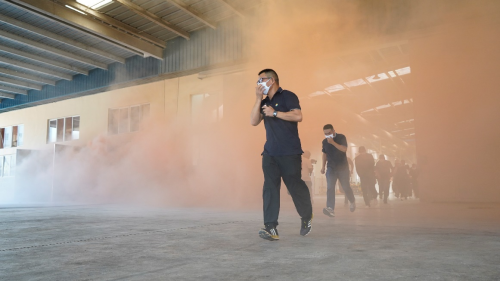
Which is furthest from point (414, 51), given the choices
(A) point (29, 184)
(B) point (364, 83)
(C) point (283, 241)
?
(A) point (29, 184)

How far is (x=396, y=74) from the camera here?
46.7 feet

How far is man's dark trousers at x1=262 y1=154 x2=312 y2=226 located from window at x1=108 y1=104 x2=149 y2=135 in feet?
43.3

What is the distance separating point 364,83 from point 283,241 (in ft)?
43.7

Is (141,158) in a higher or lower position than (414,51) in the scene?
lower

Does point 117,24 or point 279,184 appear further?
point 117,24

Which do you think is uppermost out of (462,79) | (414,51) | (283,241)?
(414,51)

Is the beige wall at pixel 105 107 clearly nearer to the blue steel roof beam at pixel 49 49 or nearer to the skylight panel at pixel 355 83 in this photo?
the blue steel roof beam at pixel 49 49

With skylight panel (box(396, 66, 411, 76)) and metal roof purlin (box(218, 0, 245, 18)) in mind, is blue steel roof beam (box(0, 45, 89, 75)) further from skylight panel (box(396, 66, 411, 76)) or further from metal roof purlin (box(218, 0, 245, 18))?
skylight panel (box(396, 66, 411, 76))

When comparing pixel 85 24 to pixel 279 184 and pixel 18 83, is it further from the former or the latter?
pixel 279 184

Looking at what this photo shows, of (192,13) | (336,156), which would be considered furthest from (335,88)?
(336,156)

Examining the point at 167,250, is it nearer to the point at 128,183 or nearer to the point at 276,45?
the point at 276,45

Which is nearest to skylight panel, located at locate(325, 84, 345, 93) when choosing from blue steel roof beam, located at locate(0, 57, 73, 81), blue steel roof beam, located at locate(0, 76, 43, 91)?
blue steel roof beam, located at locate(0, 57, 73, 81)

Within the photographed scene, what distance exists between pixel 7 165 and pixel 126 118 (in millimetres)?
8813

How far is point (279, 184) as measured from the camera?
320 centimetres
